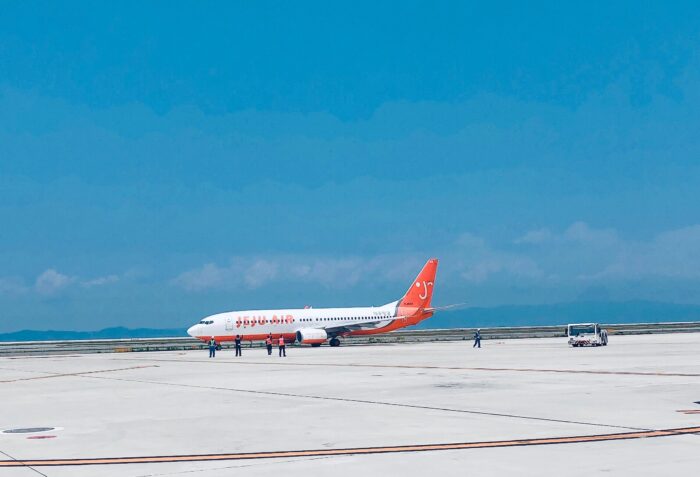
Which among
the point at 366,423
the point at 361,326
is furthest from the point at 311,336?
the point at 366,423

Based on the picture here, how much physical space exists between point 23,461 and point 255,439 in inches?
200

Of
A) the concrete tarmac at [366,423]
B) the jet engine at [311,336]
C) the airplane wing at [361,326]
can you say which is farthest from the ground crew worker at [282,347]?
the concrete tarmac at [366,423]

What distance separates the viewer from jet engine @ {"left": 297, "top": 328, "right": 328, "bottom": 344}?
293ft

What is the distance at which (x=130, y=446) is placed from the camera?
1980 centimetres

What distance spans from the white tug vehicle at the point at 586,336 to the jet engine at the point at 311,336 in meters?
25.7

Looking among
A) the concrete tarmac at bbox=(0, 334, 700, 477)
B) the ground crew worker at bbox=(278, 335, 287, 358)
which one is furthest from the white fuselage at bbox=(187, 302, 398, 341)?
the concrete tarmac at bbox=(0, 334, 700, 477)

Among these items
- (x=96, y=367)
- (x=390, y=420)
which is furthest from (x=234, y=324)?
(x=390, y=420)

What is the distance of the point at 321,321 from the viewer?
9275 centimetres

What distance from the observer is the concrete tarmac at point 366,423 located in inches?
660

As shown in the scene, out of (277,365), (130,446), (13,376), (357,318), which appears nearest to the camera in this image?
(130,446)

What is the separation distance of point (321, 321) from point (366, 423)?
70.1 m

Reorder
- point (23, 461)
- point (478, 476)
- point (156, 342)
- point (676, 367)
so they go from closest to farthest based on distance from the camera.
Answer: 1. point (478, 476)
2. point (23, 461)
3. point (676, 367)
4. point (156, 342)

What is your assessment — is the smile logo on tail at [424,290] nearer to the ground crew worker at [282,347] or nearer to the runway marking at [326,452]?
the ground crew worker at [282,347]

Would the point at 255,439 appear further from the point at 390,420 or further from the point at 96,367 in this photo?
the point at 96,367
